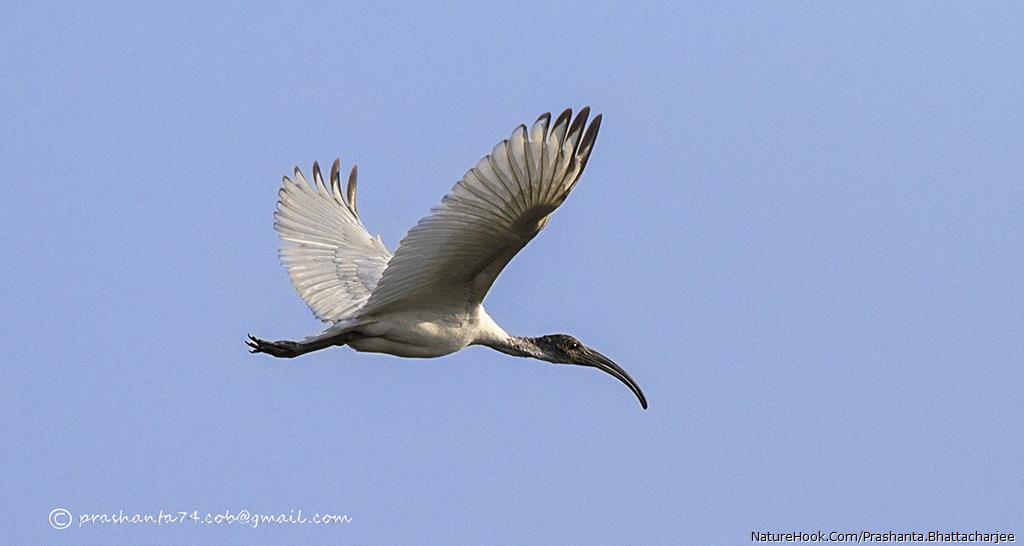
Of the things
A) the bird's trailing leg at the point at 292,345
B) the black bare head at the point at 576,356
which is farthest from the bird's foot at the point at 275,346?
the black bare head at the point at 576,356

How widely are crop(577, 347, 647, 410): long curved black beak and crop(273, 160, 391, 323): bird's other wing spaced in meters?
2.19

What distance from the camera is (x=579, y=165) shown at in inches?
441

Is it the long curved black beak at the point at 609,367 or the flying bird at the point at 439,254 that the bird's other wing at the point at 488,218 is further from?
the long curved black beak at the point at 609,367

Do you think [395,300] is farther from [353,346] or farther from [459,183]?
[459,183]

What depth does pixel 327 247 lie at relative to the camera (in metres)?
15.7

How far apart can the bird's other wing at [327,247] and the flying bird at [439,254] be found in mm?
10

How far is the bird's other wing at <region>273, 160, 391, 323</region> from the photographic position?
49.3ft

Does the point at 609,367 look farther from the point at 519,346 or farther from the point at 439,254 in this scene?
the point at 439,254

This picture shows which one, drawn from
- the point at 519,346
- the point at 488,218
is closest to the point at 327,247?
the point at 519,346

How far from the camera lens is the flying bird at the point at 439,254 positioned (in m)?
11.1

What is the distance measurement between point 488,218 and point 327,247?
14.5 feet

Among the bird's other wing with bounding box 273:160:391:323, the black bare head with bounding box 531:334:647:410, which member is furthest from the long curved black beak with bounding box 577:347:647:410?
the bird's other wing with bounding box 273:160:391:323

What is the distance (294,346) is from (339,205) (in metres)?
3.27

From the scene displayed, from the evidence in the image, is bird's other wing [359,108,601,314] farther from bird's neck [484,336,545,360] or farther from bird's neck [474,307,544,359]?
bird's neck [484,336,545,360]
